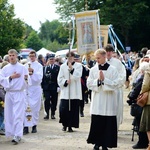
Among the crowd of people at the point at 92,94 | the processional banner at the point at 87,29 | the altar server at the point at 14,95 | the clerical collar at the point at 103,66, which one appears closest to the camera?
the crowd of people at the point at 92,94

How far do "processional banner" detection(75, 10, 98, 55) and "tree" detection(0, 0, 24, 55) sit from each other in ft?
36.4

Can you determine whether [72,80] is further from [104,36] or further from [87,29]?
[104,36]

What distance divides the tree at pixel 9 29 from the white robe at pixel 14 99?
1434 centimetres

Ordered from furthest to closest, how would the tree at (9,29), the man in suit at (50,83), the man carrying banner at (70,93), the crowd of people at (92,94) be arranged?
the tree at (9,29) < the man in suit at (50,83) < the man carrying banner at (70,93) < the crowd of people at (92,94)

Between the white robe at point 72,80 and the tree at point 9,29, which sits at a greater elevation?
the tree at point 9,29

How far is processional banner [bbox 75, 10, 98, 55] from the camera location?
1391 cm

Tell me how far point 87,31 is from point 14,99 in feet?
14.9

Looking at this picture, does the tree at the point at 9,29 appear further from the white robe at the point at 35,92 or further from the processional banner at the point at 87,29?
the white robe at the point at 35,92

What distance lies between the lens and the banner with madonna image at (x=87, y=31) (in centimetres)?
1391

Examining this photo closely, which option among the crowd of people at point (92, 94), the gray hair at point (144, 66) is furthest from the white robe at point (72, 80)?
the gray hair at point (144, 66)

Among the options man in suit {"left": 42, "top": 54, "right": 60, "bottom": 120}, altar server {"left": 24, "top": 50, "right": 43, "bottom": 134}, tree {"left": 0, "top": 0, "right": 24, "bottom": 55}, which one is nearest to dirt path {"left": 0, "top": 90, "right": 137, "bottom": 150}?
altar server {"left": 24, "top": 50, "right": 43, "bottom": 134}

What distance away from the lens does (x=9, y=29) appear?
25.0m

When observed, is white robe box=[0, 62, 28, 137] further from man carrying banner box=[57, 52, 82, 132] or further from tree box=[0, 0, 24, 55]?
tree box=[0, 0, 24, 55]

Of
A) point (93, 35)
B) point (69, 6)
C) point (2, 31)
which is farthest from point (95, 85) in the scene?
point (69, 6)
